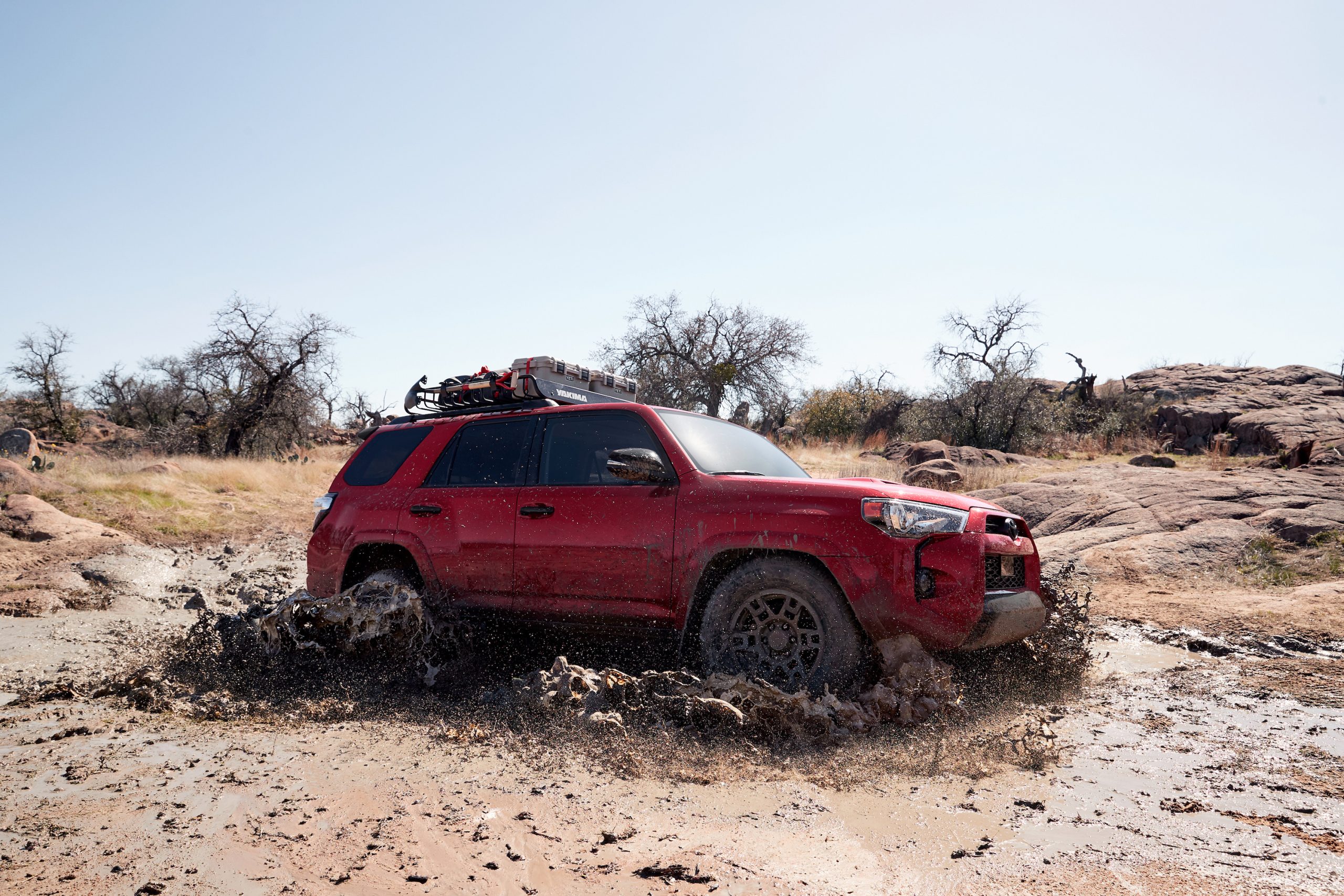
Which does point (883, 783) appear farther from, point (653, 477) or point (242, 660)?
point (242, 660)

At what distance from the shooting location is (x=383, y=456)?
5992mm

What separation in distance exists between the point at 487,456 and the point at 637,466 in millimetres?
1412

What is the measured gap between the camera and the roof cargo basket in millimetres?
5762

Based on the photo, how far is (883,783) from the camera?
3527mm

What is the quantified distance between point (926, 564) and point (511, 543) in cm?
245

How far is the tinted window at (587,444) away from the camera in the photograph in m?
4.93

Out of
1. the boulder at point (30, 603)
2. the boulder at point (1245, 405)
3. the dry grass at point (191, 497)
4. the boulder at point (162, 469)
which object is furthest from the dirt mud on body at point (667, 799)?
the boulder at point (162, 469)

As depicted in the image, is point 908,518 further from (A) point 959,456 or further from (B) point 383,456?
(A) point 959,456

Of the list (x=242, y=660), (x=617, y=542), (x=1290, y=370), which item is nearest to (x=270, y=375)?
(x=242, y=660)

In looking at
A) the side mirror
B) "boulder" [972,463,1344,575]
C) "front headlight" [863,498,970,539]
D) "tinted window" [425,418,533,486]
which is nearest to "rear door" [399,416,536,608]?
"tinted window" [425,418,533,486]

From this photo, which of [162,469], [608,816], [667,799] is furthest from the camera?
[162,469]

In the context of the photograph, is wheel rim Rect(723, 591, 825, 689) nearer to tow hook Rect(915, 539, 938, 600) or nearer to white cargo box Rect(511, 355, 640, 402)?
tow hook Rect(915, 539, 938, 600)

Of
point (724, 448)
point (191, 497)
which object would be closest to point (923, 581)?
point (724, 448)

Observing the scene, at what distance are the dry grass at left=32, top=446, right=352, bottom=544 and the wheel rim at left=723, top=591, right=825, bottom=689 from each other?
36.2ft
